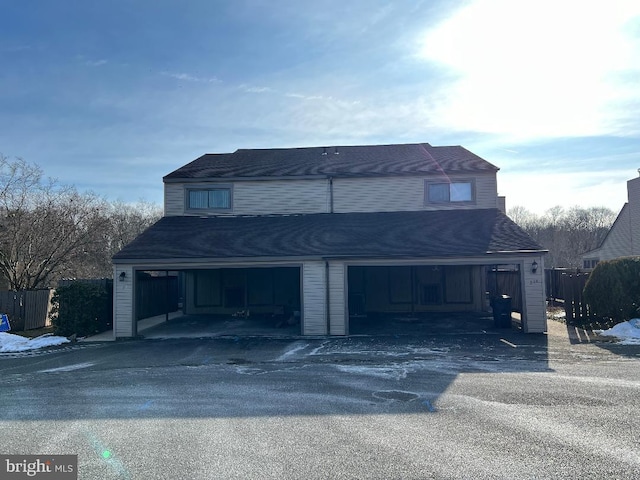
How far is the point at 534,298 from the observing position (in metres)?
15.1

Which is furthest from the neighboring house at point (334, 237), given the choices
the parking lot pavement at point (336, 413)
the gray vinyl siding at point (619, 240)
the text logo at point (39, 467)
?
the text logo at point (39, 467)

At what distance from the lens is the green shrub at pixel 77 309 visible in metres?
16.0

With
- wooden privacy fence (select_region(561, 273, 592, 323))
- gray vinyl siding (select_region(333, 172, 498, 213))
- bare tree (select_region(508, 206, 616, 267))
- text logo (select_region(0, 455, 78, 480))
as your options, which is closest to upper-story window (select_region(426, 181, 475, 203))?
gray vinyl siding (select_region(333, 172, 498, 213))

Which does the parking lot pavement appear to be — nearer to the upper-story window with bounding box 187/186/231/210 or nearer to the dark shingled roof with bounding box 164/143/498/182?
the upper-story window with bounding box 187/186/231/210

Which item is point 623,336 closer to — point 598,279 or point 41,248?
point 598,279

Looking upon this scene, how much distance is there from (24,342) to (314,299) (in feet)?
31.0

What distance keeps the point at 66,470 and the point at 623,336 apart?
14.4 meters

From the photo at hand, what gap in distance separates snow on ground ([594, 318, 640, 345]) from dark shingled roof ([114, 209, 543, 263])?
322cm

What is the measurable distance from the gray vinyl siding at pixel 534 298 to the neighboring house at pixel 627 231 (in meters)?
15.3

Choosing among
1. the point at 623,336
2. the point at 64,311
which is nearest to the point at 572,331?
the point at 623,336

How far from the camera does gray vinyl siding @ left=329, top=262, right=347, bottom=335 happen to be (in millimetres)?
15450

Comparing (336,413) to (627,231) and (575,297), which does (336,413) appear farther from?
(627,231)

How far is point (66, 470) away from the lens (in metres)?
→ 4.92

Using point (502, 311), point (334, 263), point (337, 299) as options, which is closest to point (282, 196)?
point (334, 263)
